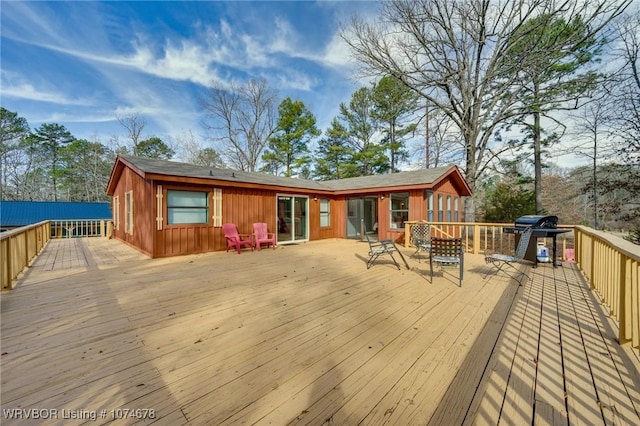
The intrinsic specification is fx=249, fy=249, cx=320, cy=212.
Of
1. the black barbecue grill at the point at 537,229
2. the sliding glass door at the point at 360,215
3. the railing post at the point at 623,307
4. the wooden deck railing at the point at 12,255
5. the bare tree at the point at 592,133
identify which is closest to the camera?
the railing post at the point at 623,307

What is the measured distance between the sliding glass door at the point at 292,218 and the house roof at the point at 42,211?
629 inches

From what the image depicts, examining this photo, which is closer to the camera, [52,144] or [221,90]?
[221,90]

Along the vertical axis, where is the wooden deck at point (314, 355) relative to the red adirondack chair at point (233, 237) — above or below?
below

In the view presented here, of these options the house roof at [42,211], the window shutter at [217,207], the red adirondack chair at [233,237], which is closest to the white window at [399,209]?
the red adirondack chair at [233,237]

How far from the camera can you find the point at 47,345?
231cm

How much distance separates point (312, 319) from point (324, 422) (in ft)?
4.71

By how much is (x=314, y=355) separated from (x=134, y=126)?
86.3 ft

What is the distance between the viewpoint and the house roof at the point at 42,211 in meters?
15.2

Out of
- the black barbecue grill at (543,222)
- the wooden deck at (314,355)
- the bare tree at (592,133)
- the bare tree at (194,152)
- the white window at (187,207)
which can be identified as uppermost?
the bare tree at (194,152)

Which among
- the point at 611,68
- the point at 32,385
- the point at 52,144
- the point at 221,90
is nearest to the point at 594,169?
the point at 611,68

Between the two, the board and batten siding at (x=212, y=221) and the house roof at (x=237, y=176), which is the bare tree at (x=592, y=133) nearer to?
the house roof at (x=237, y=176)

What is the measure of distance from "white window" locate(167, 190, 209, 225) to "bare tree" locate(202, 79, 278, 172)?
1439 cm

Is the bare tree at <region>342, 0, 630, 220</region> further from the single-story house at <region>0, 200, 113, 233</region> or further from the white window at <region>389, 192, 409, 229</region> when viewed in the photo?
the single-story house at <region>0, 200, 113, 233</region>

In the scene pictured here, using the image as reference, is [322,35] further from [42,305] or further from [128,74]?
[42,305]
